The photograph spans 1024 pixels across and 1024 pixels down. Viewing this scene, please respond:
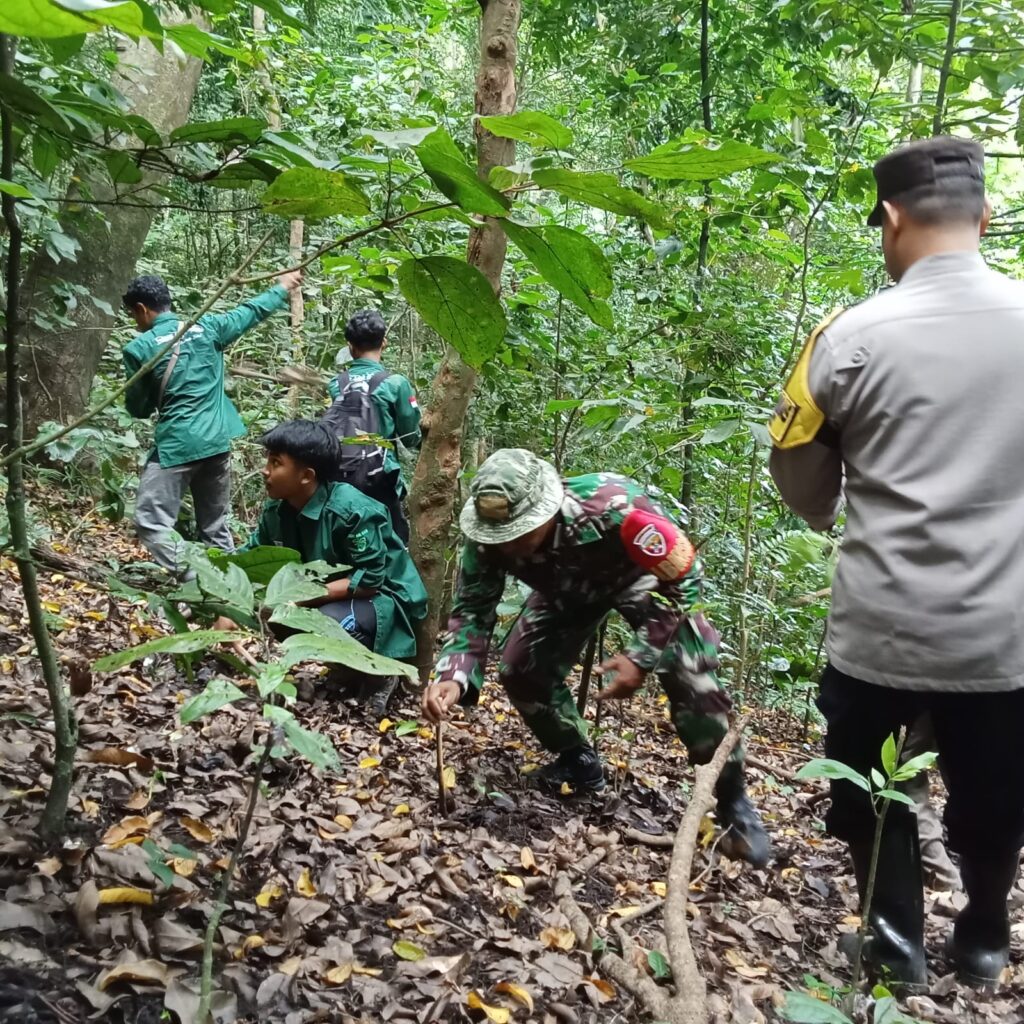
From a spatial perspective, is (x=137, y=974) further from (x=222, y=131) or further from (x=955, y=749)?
(x=955, y=749)

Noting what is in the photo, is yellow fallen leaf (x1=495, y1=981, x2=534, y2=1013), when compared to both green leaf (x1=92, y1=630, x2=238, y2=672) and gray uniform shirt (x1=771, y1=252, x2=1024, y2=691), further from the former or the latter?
green leaf (x1=92, y1=630, x2=238, y2=672)

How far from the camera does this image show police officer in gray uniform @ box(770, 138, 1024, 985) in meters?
1.74

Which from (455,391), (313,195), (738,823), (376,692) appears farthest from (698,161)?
(376,692)

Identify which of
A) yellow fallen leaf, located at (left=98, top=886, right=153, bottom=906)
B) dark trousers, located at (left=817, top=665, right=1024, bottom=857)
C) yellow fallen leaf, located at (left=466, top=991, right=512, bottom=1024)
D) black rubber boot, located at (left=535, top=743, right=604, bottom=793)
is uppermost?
dark trousers, located at (left=817, top=665, right=1024, bottom=857)

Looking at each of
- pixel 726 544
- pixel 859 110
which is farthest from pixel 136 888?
pixel 859 110

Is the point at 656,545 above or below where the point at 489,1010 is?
above

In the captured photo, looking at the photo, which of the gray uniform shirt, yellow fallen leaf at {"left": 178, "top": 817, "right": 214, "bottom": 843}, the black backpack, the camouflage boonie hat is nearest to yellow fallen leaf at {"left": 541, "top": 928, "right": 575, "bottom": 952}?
yellow fallen leaf at {"left": 178, "top": 817, "right": 214, "bottom": 843}

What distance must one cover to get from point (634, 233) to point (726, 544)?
2.51 meters

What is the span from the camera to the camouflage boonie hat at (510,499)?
2748 mm

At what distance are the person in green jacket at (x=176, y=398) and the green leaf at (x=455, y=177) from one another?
3884mm

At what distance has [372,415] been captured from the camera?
466cm

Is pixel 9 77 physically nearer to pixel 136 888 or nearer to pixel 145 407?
pixel 136 888

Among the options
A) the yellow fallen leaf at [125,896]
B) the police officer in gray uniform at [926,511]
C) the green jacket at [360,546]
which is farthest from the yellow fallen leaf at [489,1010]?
the green jacket at [360,546]

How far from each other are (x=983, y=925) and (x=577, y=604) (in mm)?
1598
